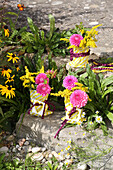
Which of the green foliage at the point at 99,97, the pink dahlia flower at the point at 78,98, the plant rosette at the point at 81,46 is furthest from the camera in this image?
the plant rosette at the point at 81,46

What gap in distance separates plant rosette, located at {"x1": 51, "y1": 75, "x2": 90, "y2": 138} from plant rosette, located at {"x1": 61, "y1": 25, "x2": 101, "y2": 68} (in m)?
0.44

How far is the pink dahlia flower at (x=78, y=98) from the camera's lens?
2.39 meters

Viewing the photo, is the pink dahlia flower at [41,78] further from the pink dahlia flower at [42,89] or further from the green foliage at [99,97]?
the green foliage at [99,97]

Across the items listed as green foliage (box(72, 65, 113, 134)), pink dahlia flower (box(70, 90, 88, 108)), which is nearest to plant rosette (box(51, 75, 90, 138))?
pink dahlia flower (box(70, 90, 88, 108))

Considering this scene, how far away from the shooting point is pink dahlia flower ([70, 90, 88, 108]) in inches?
94.0

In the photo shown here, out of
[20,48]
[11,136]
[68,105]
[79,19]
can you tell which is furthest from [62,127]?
[79,19]

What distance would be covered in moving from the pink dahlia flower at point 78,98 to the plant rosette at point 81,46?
0.67 metres

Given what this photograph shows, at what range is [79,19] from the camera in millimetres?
4512

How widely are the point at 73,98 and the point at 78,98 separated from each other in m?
0.05

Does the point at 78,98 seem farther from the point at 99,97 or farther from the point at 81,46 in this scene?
the point at 81,46

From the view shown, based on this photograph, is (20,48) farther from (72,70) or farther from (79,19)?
(79,19)

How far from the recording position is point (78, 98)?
2.38 meters

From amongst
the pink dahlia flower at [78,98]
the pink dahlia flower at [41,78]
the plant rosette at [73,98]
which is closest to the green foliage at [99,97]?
the plant rosette at [73,98]

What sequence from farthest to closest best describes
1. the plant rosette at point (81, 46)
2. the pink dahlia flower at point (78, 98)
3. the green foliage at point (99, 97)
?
the plant rosette at point (81, 46)
the green foliage at point (99, 97)
the pink dahlia flower at point (78, 98)
